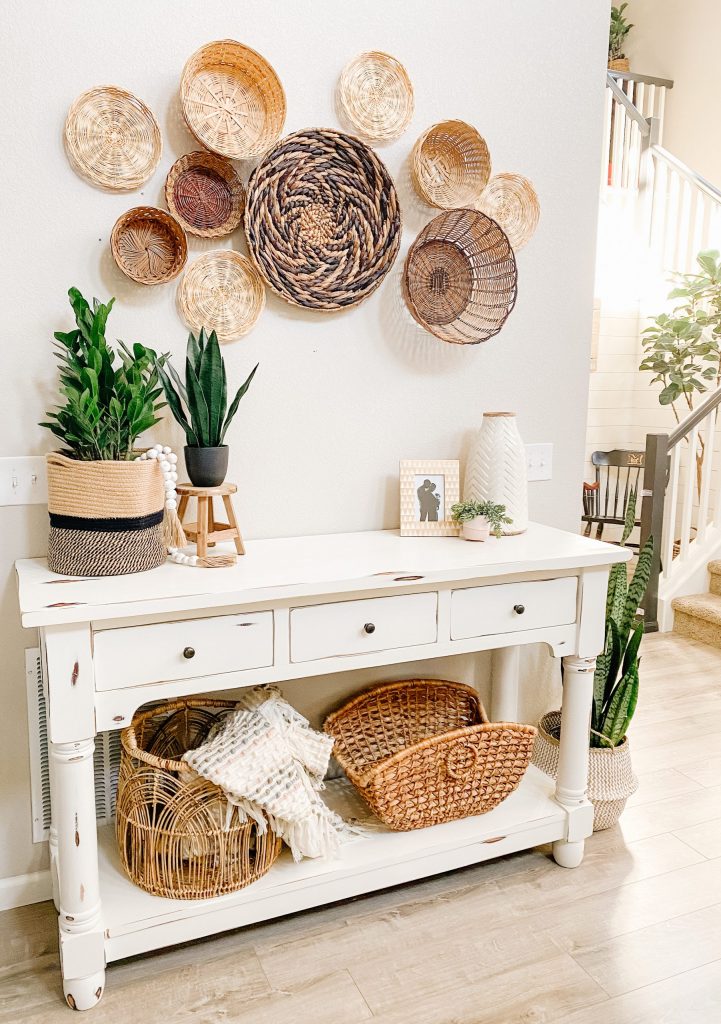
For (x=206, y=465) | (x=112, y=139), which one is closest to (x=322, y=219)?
(x=112, y=139)

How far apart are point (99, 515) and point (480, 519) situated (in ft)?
3.07

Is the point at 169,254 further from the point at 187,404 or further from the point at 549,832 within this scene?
the point at 549,832

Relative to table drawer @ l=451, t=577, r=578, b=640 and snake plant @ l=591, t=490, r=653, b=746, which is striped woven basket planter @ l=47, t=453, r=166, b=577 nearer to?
table drawer @ l=451, t=577, r=578, b=640

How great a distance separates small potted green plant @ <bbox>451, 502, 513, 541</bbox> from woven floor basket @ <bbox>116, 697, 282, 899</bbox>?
0.86m

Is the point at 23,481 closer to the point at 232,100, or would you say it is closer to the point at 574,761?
the point at 232,100

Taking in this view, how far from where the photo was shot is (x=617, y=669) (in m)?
2.36

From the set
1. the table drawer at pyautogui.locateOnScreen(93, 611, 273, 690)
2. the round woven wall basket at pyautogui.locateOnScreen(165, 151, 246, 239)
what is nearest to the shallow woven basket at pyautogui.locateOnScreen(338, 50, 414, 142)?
the round woven wall basket at pyautogui.locateOnScreen(165, 151, 246, 239)

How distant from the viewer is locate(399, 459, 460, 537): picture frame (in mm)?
2186

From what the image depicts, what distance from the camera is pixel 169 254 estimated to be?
1900 millimetres

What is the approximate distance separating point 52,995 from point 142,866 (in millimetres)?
293

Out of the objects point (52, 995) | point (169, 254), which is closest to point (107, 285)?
point (169, 254)

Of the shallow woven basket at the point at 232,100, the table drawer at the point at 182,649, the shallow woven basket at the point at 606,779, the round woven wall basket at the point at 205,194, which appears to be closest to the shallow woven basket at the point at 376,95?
the shallow woven basket at the point at 232,100

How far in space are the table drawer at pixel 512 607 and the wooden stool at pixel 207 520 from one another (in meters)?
0.53

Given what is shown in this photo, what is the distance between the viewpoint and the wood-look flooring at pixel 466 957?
1660 mm
